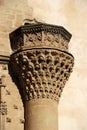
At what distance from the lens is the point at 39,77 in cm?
554

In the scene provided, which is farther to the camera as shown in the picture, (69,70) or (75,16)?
(75,16)

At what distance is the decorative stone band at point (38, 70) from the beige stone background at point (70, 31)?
0.53 ft

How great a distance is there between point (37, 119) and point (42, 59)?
1.96 ft

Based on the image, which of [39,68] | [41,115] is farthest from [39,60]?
[41,115]

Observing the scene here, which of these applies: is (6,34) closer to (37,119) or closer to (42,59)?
(42,59)

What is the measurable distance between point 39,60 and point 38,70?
0.10 meters

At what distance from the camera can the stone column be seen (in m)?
5.49

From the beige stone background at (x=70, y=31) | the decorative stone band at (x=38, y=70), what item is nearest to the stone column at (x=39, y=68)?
the decorative stone band at (x=38, y=70)

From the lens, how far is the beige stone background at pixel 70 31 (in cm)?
578

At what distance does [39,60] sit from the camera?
18.1 ft

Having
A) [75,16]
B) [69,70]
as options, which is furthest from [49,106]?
[75,16]

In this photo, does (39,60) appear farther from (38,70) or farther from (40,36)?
(40,36)

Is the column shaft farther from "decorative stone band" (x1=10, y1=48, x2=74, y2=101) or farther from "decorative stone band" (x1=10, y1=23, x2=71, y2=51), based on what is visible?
"decorative stone band" (x1=10, y1=23, x2=71, y2=51)

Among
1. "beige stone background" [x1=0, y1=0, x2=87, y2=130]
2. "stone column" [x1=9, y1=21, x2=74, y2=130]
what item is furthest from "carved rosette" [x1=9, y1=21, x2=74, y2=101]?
"beige stone background" [x1=0, y1=0, x2=87, y2=130]
